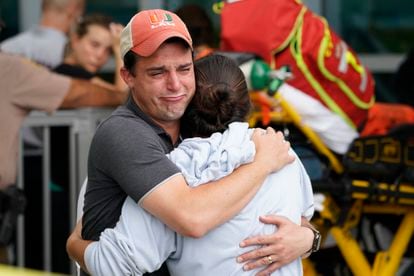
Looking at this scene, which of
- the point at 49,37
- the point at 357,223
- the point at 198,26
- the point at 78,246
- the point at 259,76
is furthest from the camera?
the point at 49,37

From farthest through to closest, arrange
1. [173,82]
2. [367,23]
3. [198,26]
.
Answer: [367,23]
[198,26]
[173,82]

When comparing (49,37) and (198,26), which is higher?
(198,26)

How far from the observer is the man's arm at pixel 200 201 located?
273 centimetres

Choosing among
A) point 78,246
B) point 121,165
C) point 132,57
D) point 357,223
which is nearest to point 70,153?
point 357,223

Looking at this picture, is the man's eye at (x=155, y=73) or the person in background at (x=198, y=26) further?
the person in background at (x=198, y=26)

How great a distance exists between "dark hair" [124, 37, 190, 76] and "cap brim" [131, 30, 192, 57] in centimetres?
2

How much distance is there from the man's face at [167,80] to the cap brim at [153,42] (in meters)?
0.03

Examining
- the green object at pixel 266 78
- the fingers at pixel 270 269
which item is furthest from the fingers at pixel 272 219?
the green object at pixel 266 78

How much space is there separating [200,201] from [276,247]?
245 mm

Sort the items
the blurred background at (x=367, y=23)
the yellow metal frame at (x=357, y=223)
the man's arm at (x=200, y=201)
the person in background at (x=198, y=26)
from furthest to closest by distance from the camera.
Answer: the blurred background at (x=367, y=23) < the person in background at (x=198, y=26) < the yellow metal frame at (x=357, y=223) < the man's arm at (x=200, y=201)

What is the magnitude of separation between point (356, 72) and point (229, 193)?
7.17 ft

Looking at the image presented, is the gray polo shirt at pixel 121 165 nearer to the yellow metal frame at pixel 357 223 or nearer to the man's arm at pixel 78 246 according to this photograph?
the man's arm at pixel 78 246

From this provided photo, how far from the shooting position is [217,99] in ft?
9.47

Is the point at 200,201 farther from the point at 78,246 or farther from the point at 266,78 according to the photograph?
the point at 266,78
